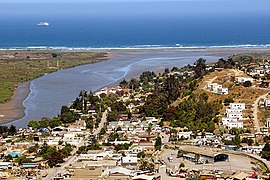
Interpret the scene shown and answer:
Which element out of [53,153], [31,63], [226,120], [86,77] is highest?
[31,63]

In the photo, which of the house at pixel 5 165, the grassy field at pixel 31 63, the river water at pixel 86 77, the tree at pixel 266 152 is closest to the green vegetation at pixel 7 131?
the river water at pixel 86 77

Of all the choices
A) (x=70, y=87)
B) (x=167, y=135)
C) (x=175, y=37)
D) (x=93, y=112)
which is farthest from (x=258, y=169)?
(x=175, y=37)

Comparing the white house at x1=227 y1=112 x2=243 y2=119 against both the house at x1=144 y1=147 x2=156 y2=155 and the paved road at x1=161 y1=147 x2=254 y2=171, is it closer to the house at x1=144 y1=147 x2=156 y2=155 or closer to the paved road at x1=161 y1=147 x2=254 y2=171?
the paved road at x1=161 y1=147 x2=254 y2=171

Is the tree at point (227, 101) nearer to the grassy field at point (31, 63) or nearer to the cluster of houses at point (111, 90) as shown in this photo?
the cluster of houses at point (111, 90)

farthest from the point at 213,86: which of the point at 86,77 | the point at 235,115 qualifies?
the point at 86,77

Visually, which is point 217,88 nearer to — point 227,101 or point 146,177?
point 227,101

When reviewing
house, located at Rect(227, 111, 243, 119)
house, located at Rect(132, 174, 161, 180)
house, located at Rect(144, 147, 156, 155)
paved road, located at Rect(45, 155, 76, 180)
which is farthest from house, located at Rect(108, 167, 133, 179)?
house, located at Rect(227, 111, 243, 119)
